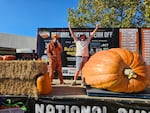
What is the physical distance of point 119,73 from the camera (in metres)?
4.77

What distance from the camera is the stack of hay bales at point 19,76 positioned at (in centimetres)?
483

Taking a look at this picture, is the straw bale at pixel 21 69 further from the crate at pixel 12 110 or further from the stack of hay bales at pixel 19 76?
the crate at pixel 12 110

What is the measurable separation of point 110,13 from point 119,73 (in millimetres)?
11676

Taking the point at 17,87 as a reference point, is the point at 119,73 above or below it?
above

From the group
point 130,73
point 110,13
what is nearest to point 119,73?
point 130,73

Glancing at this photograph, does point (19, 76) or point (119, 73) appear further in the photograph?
point (19, 76)

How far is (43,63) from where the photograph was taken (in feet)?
16.1

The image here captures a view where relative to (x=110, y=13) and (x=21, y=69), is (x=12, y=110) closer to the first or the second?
(x=21, y=69)

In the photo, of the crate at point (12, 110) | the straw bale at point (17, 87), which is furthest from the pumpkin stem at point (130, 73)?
the crate at point (12, 110)

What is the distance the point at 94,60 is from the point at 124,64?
0.55 metres

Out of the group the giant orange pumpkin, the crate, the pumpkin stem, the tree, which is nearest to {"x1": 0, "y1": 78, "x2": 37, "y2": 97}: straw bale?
the crate

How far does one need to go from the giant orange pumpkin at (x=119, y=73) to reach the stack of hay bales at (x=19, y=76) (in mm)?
869

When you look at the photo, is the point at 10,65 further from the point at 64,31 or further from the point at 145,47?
the point at 145,47

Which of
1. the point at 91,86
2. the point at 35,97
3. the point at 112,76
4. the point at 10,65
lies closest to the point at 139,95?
the point at 112,76
